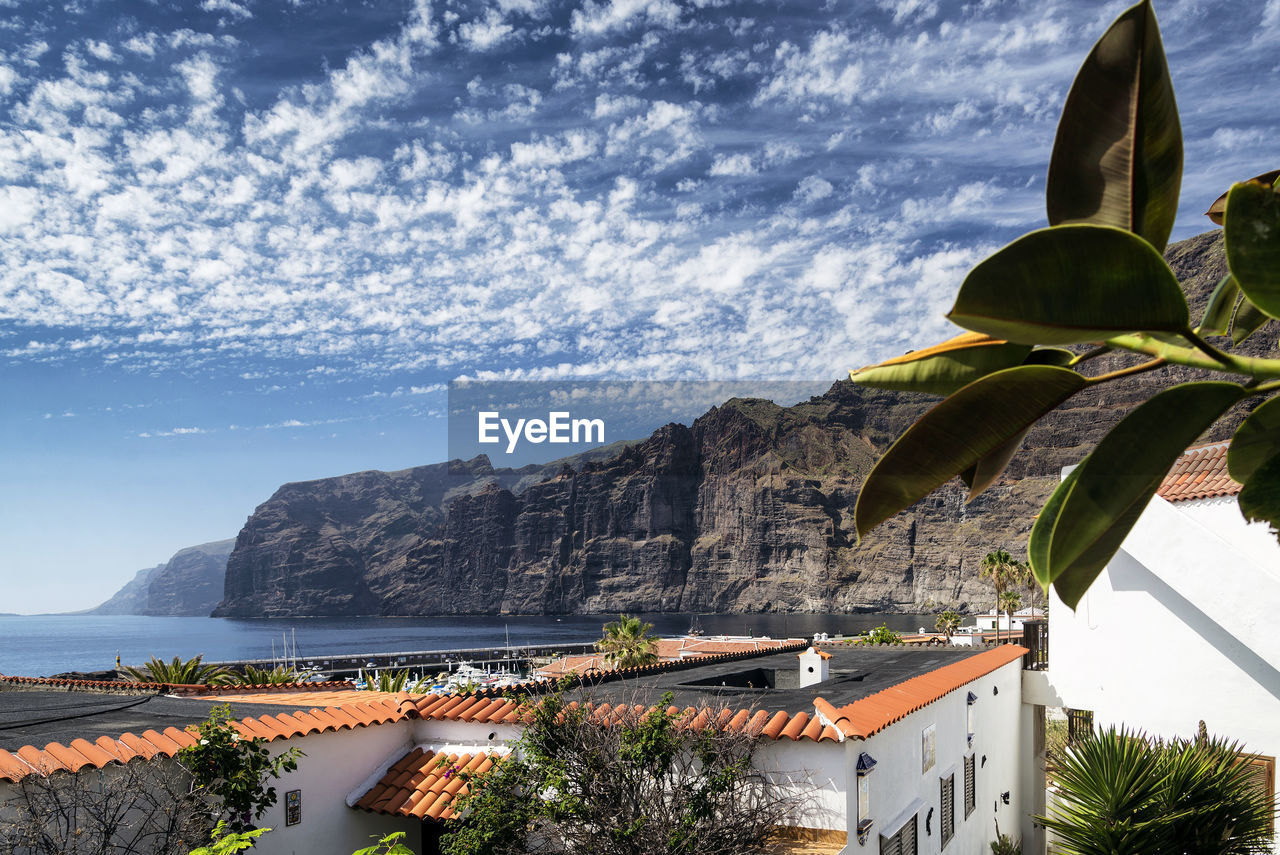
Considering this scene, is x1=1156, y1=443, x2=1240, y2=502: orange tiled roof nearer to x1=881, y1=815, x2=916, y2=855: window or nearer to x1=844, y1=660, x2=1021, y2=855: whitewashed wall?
x1=844, y1=660, x2=1021, y2=855: whitewashed wall

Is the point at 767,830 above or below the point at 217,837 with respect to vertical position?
below

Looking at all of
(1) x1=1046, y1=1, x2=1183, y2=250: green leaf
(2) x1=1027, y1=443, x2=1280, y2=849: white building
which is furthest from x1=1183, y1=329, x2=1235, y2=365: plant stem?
(2) x1=1027, y1=443, x2=1280, y2=849: white building

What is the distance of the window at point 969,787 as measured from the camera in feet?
44.8

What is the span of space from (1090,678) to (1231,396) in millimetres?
14673

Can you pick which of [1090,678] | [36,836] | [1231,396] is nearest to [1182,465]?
[1090,678]

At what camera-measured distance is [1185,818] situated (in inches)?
296

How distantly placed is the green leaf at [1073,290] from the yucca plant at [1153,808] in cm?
738

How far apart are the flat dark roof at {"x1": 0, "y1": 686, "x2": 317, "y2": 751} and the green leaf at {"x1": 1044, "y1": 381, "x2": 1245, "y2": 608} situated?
8281 mm

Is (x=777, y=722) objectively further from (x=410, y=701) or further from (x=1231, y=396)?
(x=1231, y=396)

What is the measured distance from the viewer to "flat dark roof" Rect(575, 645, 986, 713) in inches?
429

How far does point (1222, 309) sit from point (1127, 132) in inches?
28.6

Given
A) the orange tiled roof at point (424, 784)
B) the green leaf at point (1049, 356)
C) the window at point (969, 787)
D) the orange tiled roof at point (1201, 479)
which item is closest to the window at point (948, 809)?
the window at point (969, 787)

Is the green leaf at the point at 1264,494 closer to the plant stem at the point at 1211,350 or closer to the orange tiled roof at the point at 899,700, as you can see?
the plant stem at the point at 1211,350

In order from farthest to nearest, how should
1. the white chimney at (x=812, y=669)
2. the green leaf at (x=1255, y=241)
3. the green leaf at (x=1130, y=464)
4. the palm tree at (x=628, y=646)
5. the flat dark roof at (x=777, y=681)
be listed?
the palm tree at (x=628, y=646) < the white chimney at (x=812, y=669) < the flat dark roof at (x=777, y=681) < the green leaf at (x=1130, y=464) < the green leaf at (x=1255, y=241)
